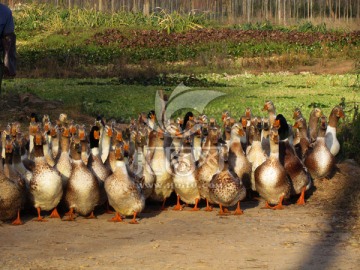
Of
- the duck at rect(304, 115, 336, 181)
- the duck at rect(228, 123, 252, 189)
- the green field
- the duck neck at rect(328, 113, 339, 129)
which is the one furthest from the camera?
the green field

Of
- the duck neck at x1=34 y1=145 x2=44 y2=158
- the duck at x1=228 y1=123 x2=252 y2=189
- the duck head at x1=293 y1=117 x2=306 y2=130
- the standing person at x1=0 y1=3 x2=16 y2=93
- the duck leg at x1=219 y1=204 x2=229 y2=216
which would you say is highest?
the standing person at x1=0 y1=3 x2=16 y2=93

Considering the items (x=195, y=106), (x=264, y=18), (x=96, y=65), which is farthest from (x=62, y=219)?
(x=264, y=18)

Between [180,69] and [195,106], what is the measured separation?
8.82m

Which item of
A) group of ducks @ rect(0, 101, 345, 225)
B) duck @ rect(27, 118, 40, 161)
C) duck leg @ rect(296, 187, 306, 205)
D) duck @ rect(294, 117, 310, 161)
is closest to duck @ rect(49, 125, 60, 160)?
group of ducks @ rect(0, 101, 345, 225)

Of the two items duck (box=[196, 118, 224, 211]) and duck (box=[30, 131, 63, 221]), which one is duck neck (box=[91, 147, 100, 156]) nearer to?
duck (box=[30, 131, 63, 221])

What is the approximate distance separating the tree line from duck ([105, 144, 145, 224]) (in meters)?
30.1

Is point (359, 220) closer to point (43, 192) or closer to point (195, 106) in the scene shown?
point (43, 192)

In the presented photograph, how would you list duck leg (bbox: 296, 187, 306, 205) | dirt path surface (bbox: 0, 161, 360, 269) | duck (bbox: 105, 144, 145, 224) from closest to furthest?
1. dirt path surface (bbox: 0, 161, 360, 269)
2. duck (bbox: 105, 144, 145, 224)
3. duck leg (bbox: 296, 187, 306, 205)

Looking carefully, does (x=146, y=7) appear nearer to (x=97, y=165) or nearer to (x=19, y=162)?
(x=97, y=165)

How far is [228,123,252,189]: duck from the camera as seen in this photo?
10492mm

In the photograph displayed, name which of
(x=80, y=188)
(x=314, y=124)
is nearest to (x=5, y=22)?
(x=80, y=188)

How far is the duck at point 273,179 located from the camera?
10.0 meters

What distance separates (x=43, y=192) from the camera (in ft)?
30.6

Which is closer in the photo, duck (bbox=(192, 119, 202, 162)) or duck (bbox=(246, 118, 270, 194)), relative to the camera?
duck (bbox=(192, 119, 202, 162))
